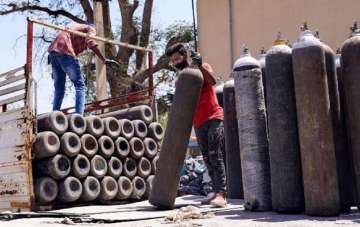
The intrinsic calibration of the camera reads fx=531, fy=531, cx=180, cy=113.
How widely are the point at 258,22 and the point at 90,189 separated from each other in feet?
30.6

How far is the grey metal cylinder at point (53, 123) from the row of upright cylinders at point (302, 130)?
2085mm

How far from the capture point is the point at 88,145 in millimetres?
5961

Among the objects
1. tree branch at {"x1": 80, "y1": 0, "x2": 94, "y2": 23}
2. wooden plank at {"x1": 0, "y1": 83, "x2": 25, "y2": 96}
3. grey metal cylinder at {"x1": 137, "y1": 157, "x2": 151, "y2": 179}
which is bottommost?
grey metal cylinder at {"x1": 137, "y1": 157, "x2": 151, "y2": 179}

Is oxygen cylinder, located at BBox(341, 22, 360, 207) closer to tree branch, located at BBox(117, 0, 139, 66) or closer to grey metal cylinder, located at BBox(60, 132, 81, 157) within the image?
grey metal cylinder, located at BBox(60, 132, 81, 157)

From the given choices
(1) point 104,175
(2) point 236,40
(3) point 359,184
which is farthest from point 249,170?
(2) point 236,40

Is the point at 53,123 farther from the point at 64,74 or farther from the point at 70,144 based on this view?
the point at 64,74

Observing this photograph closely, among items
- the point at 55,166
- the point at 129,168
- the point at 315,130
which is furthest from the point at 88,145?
the point at 315,130

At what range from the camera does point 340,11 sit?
12.1 metres

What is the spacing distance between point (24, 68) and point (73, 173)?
1238 mm

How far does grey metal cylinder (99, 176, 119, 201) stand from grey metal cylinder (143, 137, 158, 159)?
699 mm

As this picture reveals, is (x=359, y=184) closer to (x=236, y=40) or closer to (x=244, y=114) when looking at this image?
(x=244, y=114)

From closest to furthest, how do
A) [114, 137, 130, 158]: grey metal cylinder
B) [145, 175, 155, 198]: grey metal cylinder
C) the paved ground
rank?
1. the paved ground
2. [114, 137, 130, 158]: grey metal cylinder
3. [145, 175, 155, 198]: grey metal cylinder

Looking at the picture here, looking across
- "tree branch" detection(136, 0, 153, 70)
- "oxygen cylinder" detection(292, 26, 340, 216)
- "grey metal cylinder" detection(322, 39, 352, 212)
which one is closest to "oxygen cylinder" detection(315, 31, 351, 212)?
"grey metal cylinder" detection(322, 39, 352, 212)

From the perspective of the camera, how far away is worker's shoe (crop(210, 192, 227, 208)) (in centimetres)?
504
